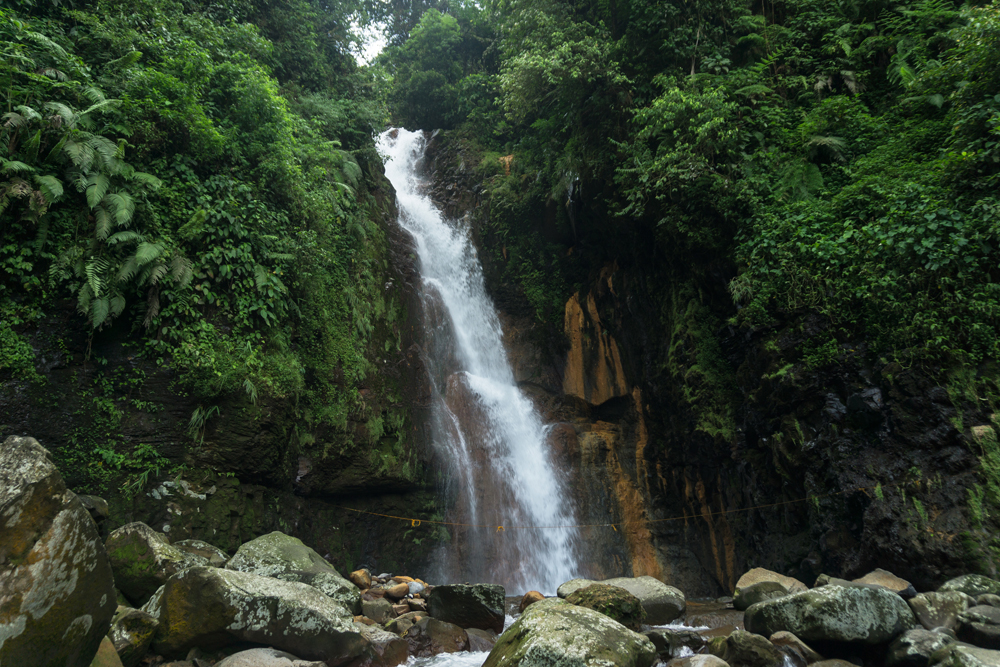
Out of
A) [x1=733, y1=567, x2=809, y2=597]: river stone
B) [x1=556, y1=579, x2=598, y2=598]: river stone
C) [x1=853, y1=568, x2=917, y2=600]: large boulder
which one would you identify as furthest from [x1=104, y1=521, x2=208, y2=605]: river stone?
[x1=853, y1=568, x2=917, y2=600]: large boulder

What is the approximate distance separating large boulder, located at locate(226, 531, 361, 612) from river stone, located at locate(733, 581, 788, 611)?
215 inches

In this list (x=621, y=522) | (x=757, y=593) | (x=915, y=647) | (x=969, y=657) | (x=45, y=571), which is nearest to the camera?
(x=45, y=571)

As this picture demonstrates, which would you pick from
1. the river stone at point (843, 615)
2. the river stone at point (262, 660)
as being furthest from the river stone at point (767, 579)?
the river stone at point (262, 660)

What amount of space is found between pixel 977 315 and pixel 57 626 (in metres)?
9.67

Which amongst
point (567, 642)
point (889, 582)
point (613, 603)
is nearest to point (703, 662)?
point (613, 603)

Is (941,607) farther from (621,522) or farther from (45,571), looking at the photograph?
(45,571)

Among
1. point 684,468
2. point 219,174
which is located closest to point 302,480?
point 219,174

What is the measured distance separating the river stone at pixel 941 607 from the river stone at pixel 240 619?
5.69 meters

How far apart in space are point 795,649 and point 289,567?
5932 mm

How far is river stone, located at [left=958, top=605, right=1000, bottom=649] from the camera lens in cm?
462

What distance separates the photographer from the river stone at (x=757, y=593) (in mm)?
7598

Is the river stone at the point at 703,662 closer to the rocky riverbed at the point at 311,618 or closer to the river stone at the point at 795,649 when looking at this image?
the rocky riverbed at the point at 311,618

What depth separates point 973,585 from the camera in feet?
18.0

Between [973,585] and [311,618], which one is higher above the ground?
[311,618]
